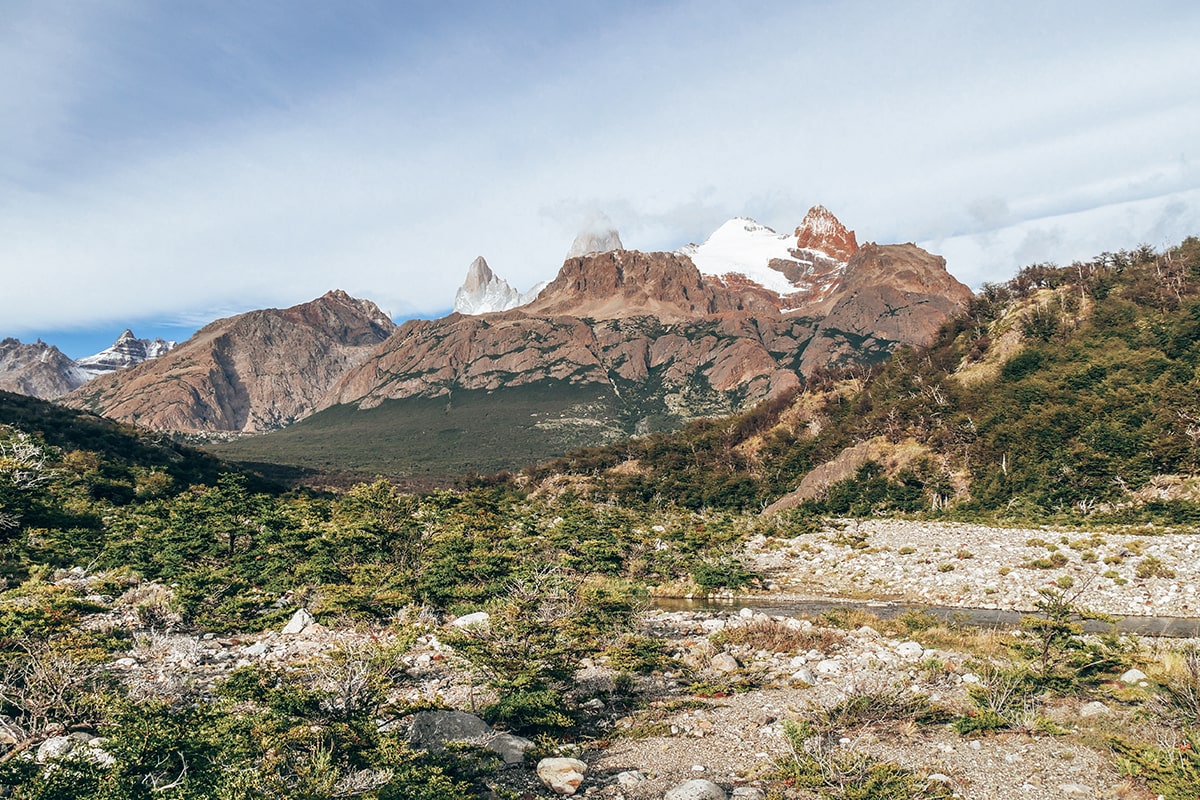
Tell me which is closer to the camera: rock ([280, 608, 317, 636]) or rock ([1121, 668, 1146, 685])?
rock ([1121, 668, 1146, 685])

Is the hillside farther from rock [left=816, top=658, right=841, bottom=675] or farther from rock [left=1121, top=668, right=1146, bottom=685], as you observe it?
rock [left=816, top=658, right=841, bottom=675]

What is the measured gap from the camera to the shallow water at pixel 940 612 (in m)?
24.9

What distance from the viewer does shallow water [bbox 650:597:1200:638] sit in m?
24.9

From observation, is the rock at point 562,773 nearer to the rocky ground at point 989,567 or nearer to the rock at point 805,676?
the rock at point 805,676

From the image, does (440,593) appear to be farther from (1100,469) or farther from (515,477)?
(515,477)

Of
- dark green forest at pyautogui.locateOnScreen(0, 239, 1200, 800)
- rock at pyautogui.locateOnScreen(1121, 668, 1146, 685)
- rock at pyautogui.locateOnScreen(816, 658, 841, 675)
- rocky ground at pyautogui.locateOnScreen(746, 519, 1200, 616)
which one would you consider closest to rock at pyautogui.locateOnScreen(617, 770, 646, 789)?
dark green forest at pyautogui.locateOnScreen(0, 239, 1200, 800)

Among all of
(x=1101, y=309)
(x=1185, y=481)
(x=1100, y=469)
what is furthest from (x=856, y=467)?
(x=1101, y=309)

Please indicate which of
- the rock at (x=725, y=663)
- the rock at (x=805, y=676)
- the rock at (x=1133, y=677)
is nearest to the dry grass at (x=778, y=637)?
the rock at (x=725, y=663)

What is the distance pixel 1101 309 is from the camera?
71062 millimetres

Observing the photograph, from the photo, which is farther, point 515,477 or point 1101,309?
point 515,477

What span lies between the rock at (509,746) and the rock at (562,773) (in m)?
0.47

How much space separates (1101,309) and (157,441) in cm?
12475

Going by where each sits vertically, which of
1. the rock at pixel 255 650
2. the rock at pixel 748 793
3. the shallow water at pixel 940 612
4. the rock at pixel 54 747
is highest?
the rock at pixel 54 747

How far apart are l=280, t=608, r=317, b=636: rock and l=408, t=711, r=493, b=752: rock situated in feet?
33.2
